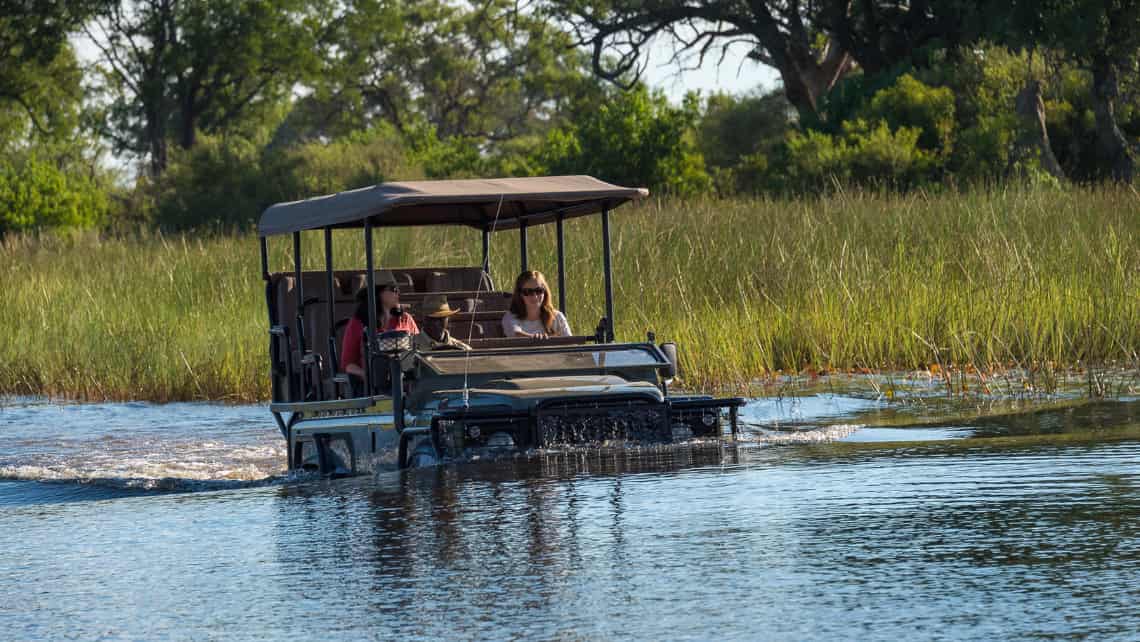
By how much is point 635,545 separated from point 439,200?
3.98 meters

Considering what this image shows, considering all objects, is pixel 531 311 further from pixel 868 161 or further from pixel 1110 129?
pixel 1110 129

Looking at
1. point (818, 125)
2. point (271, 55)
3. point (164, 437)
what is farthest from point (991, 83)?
point (271, 55)

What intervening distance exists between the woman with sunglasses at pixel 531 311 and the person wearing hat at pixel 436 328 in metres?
0.40

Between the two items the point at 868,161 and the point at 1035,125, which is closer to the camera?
the point at 1035,125

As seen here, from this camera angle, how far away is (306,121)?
250 feet

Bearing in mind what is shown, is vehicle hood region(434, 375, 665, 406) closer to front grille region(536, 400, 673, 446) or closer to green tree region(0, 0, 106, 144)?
front grille region(536, 400, 673, 446)

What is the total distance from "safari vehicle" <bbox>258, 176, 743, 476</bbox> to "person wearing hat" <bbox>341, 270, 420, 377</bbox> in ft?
0.42

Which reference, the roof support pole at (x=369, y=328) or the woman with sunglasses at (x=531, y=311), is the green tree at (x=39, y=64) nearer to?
the woman with sunglasses at (x=531, y=311)

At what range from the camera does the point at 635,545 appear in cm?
720

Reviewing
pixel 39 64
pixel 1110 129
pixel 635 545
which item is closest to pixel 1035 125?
pixel 1110 129

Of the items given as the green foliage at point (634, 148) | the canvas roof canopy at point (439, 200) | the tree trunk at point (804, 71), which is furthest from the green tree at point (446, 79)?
the canvas roof canopy at point (439, 200)

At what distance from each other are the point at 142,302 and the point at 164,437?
7.17 meters

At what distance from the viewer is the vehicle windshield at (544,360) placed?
34.3 ft

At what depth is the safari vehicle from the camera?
9695mm
